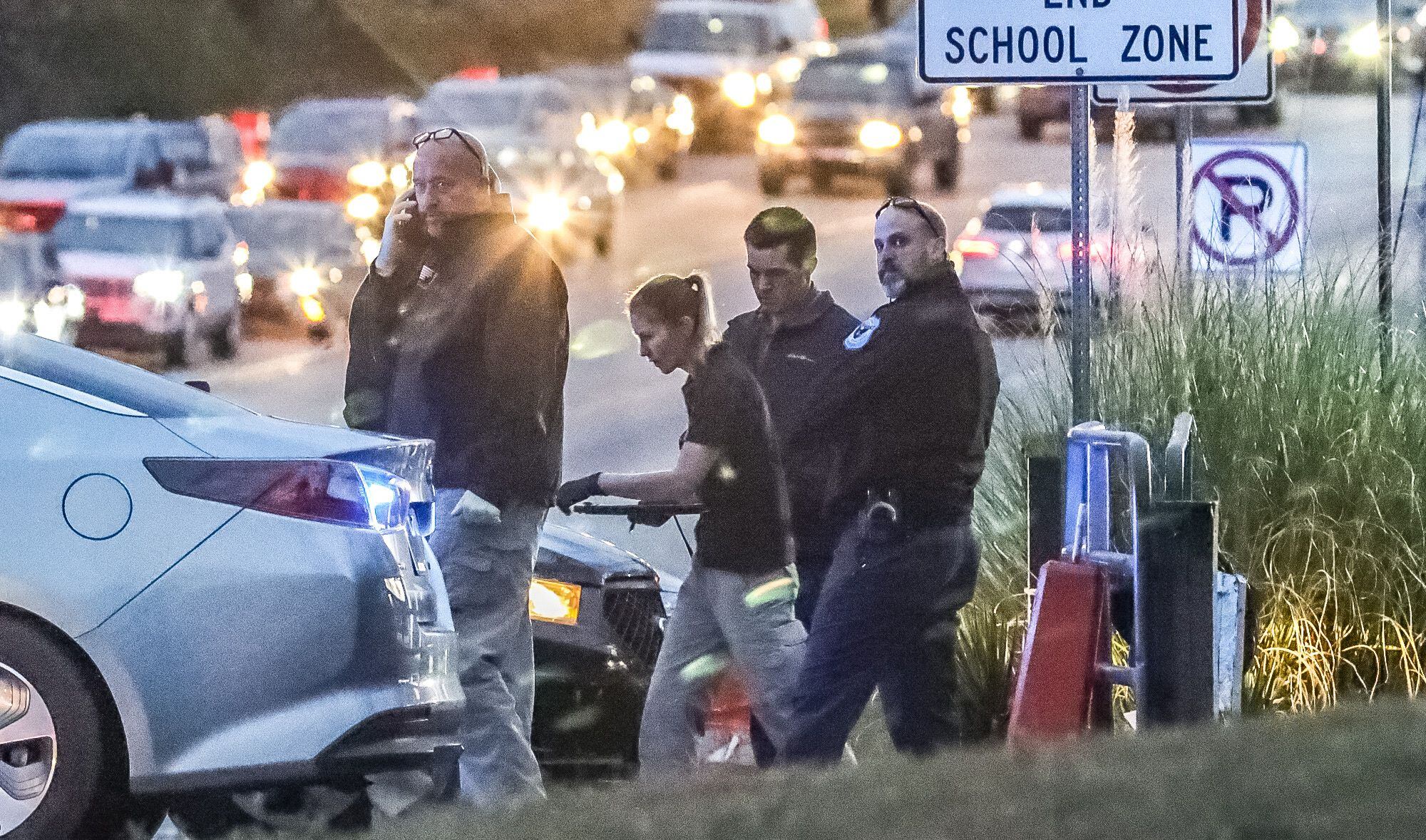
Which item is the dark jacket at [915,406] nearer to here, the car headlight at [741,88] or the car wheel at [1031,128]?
the car headlight at [741,88]

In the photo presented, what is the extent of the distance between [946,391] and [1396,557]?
1.87m

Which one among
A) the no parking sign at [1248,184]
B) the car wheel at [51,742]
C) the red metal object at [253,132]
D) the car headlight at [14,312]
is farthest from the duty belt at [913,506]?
the red metal object at [253,132]

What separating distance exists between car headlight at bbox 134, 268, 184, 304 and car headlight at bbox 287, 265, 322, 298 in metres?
2.18

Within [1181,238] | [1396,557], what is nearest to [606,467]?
[1181,238]

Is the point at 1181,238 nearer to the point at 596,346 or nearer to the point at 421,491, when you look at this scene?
the point at 421,491

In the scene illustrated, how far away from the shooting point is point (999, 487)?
8.70m

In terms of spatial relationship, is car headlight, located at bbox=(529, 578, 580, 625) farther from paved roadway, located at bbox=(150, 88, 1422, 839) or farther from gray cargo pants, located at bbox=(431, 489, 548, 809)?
paved roadway, located at bbox=(150, 88, 1422, 839)

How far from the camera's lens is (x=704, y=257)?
30984mm

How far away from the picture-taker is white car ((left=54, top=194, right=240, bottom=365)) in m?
22.0

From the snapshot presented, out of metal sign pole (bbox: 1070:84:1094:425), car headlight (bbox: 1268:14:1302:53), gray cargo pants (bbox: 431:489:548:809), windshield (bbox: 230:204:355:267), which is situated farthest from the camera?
windshield (bbox: 230:204:355:267)

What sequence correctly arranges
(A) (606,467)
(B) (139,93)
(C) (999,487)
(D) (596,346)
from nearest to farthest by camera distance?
(C) (999,487)
(A) (606,467)
(D) (596,346)
(B) (139,93)

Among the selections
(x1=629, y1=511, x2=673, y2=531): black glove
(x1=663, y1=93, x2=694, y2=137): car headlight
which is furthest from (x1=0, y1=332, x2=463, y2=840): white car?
(x1=663, y1=93, x2=694, y2=137): car headlight

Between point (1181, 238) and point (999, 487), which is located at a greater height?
point (1181, 238)

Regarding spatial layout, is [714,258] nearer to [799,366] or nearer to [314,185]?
[314,185]
